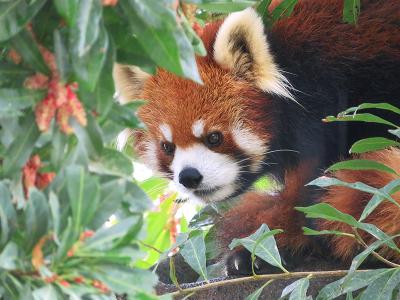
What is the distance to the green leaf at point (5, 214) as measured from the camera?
95cm

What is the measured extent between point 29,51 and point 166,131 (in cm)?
213

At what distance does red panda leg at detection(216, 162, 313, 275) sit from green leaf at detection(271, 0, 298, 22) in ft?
2.05

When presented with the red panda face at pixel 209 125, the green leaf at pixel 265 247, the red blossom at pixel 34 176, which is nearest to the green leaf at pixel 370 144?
the green leaf at pixel 265 247

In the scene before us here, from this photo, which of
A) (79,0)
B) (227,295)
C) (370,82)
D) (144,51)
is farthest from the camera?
(370,82)

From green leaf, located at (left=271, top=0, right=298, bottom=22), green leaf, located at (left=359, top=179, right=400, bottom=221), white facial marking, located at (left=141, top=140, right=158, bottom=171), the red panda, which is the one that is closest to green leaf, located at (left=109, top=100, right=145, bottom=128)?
green leaf, located at (left=359, top=179, right=400, bottom=221)

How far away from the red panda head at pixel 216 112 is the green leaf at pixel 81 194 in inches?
81.5

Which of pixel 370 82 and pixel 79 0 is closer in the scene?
pixel 79 0

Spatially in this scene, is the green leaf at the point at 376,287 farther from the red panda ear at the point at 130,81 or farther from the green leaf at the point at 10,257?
the red panda ear at the point at 130,81

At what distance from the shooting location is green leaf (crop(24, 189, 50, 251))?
93 cm

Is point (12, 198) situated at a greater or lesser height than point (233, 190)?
greater

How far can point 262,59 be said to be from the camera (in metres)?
2.93

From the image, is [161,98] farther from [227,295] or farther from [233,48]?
[227,295]

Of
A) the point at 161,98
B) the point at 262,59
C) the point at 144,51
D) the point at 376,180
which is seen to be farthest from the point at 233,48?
the point at 144,51

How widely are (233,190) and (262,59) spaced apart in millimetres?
612
